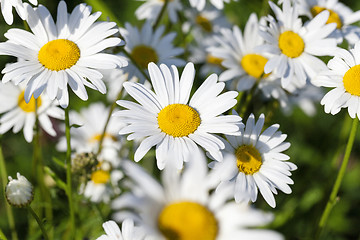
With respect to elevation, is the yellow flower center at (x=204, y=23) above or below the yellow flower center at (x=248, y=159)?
above

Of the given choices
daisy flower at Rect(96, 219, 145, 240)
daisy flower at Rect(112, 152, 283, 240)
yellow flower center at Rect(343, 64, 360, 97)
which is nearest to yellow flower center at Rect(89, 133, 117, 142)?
daisy flower at Rect(96, 219, 145, 240)

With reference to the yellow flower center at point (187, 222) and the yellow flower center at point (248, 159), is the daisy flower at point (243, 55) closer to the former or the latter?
the yellow flower center at point (248, 159)

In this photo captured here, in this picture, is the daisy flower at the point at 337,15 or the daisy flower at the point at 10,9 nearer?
the daisy flower at the point at 10,9

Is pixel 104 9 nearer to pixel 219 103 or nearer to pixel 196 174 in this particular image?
pixel 219 103

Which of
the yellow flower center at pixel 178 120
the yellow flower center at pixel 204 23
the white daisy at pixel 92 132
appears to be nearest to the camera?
the yellow flower center at pixel 178 120

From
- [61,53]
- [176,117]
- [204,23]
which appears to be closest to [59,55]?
[61,53]

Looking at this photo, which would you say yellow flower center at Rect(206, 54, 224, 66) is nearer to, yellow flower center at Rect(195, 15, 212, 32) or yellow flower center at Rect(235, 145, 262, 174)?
yellow flower center at Rect(195, 15, 212, 32)

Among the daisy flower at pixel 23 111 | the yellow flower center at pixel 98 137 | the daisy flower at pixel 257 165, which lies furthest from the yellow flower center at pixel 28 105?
the daisy flower at pixel 257 165
